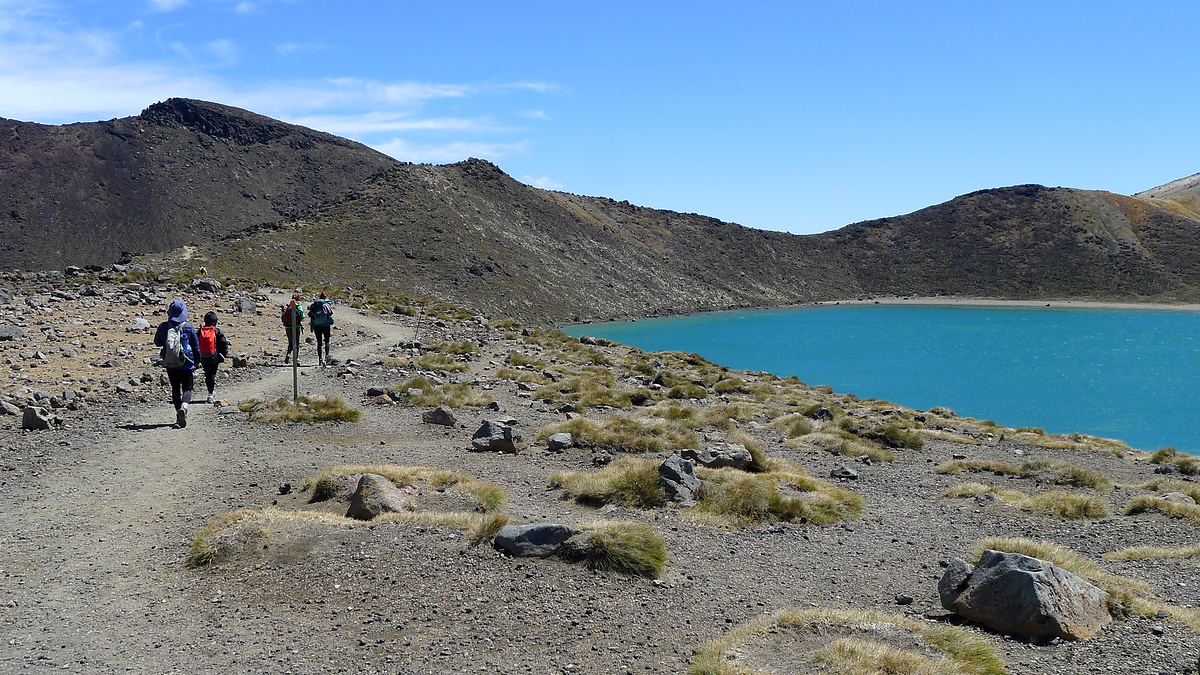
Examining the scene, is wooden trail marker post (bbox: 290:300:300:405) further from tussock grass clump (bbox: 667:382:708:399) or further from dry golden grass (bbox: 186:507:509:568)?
tussock grass clump (bbox: 667:382:708:399)

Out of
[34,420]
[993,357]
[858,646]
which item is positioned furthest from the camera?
[993,357]

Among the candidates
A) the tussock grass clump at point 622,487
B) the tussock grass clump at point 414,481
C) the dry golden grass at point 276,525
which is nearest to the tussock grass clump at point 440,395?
the tussock grass clump at point 414,481

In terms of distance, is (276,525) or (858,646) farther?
Answer: (276,525)

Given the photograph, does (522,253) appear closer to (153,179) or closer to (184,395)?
(153,179)

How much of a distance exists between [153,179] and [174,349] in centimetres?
11402

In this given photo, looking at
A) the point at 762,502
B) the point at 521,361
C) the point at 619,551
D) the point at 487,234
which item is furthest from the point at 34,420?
the point at 487,234

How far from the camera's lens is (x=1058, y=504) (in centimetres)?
1242

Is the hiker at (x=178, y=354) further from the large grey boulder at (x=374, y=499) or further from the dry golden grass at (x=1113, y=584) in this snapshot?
the dry golden grass at (x=1113, y=584)

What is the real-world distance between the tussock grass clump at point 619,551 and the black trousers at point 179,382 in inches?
353

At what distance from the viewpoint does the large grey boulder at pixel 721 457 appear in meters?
13.1

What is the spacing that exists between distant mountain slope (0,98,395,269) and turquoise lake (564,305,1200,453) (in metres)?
62.1

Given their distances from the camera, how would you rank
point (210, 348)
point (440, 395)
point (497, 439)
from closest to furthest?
point (497, 439)
point (210, 348)
point (440, 395)

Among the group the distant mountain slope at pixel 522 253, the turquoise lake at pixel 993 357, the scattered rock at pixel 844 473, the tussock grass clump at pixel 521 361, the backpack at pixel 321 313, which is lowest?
the turquoise lake at pixel 993 357

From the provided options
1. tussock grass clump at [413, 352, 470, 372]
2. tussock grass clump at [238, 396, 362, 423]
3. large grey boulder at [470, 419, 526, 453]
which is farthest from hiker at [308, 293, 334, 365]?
large grey boulder at [470, 419, 526, 453]
